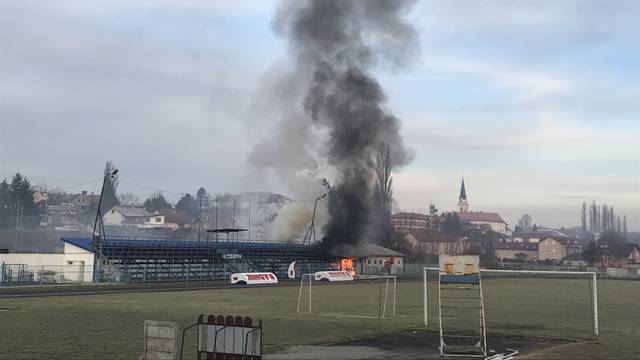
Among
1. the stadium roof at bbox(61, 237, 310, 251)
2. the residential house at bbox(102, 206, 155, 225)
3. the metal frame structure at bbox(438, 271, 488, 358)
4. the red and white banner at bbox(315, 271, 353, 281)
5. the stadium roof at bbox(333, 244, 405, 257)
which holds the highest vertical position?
the residential house at bbox(102, 206, 155, 225)

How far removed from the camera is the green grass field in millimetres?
16344

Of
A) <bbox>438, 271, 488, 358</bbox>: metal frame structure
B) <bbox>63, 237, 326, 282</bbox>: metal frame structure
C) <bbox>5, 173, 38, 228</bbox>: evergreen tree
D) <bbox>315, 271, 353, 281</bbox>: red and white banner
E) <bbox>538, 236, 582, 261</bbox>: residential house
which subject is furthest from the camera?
<bbox>538, 236, 582, 261</bbox>: residential house

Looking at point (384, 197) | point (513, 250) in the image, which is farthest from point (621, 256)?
point (384, 197)

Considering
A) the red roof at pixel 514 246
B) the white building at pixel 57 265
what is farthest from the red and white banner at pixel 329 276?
the red roof at pixel 514 246

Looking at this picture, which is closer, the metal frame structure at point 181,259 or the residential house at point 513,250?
the metal frame structure at point 181,259

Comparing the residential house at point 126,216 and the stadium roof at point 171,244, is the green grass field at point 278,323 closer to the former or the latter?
the stadium roof at point 171,244

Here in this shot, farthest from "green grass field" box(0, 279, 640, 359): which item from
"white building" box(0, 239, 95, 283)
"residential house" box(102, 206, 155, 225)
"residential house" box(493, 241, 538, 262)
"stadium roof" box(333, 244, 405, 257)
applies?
"residential house" box(493, 241, 538, 262)

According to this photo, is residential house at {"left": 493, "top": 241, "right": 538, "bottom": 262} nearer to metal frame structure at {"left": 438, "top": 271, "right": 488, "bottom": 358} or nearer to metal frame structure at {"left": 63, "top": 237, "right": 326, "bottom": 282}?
metal frame structure at {"left": 63, "top": 237, "right": 326, "bottom": 282}

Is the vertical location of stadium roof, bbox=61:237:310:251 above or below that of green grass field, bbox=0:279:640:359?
above

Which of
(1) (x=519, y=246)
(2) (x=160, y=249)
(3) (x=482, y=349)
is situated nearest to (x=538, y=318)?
(3) (x=482, y=349)

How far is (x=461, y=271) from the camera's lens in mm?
16312

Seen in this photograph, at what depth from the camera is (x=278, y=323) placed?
23328 millimetres

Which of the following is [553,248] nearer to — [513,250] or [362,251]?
[513,250]

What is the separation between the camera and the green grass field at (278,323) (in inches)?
643
